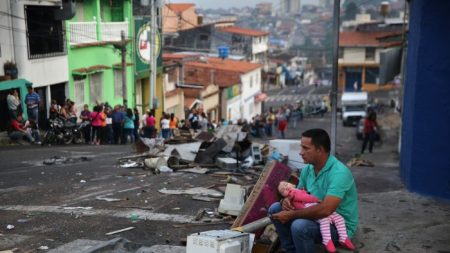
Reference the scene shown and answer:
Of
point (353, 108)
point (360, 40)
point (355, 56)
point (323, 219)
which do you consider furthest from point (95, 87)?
point (355, 56)

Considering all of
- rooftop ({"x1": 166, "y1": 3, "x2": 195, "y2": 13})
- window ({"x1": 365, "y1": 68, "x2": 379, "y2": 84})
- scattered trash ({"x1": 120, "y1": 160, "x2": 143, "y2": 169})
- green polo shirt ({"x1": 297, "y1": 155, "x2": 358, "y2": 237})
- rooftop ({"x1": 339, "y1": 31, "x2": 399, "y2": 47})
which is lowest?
window ({"x1": 365, "y1": 68, "x2": 379, "y2": 84})

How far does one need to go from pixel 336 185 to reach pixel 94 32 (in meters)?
23.8

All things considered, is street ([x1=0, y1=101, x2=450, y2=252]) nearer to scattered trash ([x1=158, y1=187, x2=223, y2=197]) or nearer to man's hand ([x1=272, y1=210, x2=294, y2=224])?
scattered trash ([x1=158, y1=187, x2=223, y2=197])

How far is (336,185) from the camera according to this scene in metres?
4.84

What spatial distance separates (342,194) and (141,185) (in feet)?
19.4

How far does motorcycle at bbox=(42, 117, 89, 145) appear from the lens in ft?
58.5

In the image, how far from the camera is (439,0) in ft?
27.9

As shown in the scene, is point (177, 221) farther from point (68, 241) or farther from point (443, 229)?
point (443, 229)

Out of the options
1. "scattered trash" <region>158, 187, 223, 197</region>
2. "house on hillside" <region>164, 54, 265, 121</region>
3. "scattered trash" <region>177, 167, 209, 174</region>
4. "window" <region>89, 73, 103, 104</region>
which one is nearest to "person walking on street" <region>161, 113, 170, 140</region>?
"window" <region>89, 73, 103, 104</region>

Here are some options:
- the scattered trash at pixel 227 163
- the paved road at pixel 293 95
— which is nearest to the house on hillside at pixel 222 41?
the paved road at pixel 293 95

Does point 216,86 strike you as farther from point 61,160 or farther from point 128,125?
point 61,160

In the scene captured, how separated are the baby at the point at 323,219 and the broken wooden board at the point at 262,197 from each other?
1113 millimetres

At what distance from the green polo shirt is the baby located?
106 millimetres

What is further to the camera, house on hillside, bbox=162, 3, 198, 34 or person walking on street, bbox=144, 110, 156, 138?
house on hillside, bbox=162, 3, 198, 34
